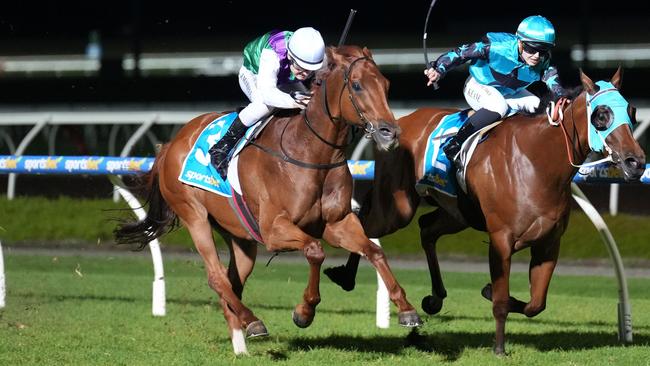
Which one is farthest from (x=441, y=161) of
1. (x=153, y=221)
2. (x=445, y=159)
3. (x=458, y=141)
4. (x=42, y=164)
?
(x=42, y=164)

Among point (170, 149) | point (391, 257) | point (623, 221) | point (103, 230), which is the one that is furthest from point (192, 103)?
point (170, 149)

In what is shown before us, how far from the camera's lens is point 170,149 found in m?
7.12

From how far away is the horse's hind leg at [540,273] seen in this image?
6.34 metres

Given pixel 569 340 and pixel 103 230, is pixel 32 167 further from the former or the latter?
pixel 103 230

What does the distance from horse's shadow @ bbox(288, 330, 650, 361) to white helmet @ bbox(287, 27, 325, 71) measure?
5.03ft

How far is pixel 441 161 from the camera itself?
22.7 feet

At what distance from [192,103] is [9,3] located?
130 inches

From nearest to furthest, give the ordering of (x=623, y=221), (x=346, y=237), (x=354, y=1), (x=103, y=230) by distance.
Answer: (x=346, y=237), (x=623, y=221), (x=103, y=230), (x=354, y=1)

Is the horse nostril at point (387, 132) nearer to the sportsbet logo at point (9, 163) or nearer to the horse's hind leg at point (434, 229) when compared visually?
the horse's hind leg at point (434, 229)

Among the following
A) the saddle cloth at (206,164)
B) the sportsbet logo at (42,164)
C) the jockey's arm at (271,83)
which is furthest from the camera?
the sportsbet logo at (42,164)

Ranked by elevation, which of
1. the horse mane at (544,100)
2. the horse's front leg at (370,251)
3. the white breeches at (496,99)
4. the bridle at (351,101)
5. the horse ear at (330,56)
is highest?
the horse ear at (330,56)

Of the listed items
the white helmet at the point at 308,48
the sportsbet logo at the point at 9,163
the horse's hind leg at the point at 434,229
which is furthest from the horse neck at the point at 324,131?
the sportsbet logo at the point at 9,163

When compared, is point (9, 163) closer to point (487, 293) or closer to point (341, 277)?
point (341, 277)

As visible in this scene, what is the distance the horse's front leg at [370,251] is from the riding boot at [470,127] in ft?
3.26
